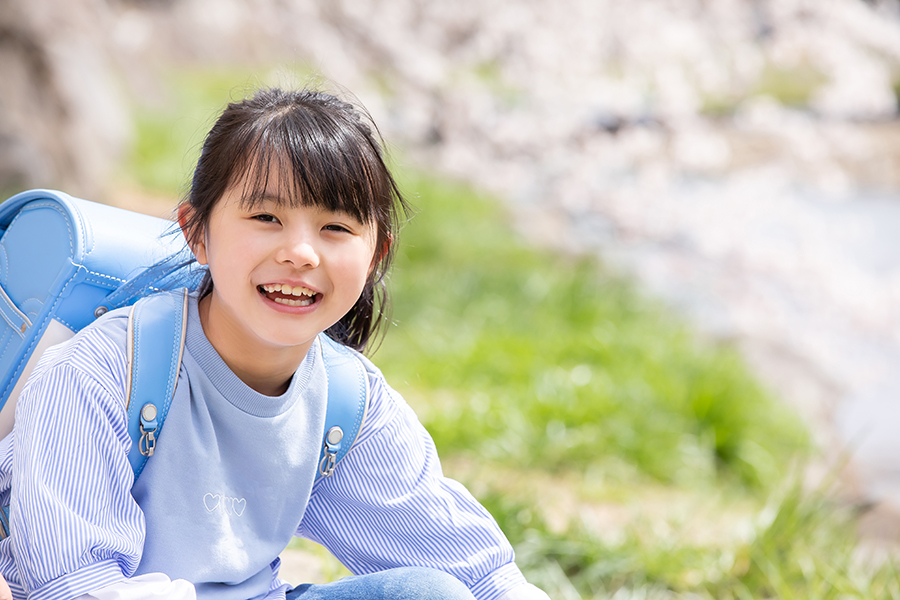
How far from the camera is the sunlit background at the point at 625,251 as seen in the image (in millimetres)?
3193

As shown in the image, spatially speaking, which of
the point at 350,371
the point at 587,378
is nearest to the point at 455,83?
the point at 587,378

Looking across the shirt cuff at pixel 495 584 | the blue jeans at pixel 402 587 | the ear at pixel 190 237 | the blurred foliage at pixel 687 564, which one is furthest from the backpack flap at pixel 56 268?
the blurred foliage at pixel 687 564

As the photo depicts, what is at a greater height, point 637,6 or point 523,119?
point 637,6

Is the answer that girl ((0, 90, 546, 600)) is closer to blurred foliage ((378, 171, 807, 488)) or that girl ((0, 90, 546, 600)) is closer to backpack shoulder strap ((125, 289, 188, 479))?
backpack shoulder strap ((125, 289, 188, 479))

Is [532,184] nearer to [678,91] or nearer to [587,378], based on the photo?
[678,91]

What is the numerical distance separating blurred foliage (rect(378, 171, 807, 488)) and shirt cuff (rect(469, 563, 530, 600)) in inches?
86.7

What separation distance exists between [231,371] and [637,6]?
6408mm

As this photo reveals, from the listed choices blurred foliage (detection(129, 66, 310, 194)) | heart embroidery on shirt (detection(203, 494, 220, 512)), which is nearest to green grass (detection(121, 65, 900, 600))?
heart embroidery on shirt (detection(203, 494, 220, 512))

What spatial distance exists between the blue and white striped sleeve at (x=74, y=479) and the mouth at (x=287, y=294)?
212 mm

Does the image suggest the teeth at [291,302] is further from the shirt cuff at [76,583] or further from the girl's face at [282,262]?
the shirt cuff at [76,583]

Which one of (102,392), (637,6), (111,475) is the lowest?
(111,475)

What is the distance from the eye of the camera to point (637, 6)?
695 centimetres

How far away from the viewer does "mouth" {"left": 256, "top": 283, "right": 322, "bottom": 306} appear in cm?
123

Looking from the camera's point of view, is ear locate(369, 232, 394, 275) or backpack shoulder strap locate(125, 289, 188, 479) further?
ear locate(369, 232, 394, 275)
